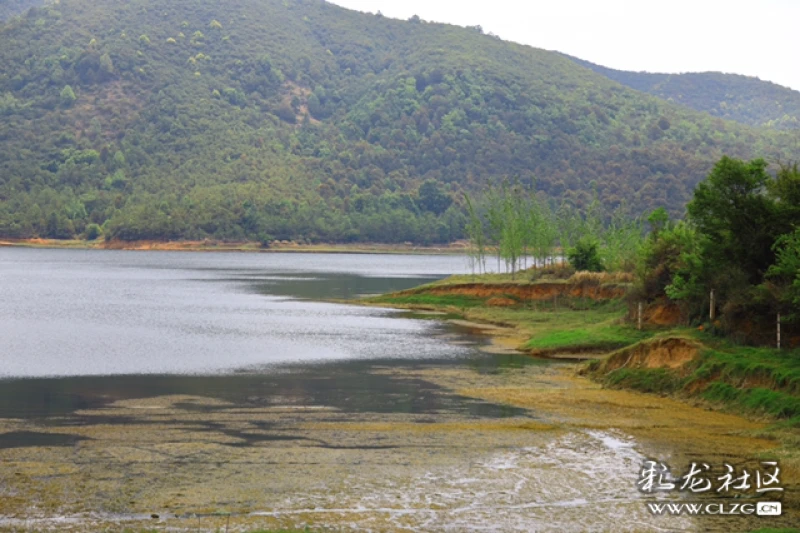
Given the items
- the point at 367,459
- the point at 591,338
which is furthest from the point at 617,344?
the point at 367,459

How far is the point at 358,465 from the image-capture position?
986 inches

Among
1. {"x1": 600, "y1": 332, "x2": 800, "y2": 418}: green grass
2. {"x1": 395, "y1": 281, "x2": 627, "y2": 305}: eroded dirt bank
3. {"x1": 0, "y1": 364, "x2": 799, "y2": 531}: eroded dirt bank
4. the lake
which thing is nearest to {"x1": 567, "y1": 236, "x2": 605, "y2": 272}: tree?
{"x1": 395, "y1": 281, "x2": 627, "y2": 305}: eroded dirt bank

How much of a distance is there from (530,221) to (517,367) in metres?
57.5

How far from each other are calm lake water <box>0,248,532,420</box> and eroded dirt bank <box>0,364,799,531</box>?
9.96 ft

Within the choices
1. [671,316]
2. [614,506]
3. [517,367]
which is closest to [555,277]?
[671,316]

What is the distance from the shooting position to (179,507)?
20844mm

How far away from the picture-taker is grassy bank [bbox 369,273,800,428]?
32812 mm

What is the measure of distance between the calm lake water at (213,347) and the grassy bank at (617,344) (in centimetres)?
475

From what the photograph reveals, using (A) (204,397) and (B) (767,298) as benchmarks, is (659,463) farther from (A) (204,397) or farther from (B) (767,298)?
(A) (204,397)

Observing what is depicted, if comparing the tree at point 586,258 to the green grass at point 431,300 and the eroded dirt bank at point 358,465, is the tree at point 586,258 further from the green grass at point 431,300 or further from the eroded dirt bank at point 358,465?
the eroded dirt bank at point 358,465

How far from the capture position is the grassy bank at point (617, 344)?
3281 centimetres

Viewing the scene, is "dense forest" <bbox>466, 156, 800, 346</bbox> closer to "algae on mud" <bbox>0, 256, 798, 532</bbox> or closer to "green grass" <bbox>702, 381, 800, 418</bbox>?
"green grass" <bbox>702, 381, 800, 418</bbox>

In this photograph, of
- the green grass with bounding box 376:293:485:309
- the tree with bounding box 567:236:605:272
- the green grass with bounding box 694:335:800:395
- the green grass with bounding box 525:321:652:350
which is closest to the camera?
the green grass with bounding box 694:335:800:395

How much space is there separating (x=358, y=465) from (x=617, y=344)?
27.1 m
